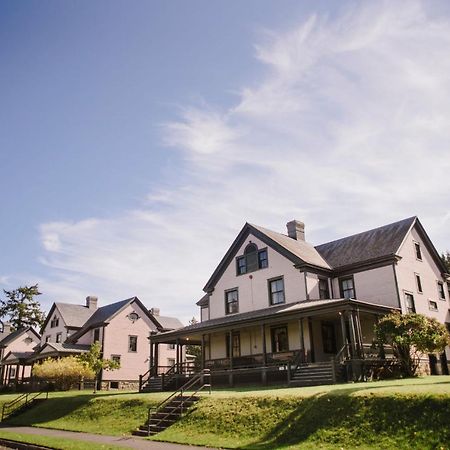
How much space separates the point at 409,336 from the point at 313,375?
4.97m

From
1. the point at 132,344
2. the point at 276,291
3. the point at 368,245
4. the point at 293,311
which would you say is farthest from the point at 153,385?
the point at 132,344

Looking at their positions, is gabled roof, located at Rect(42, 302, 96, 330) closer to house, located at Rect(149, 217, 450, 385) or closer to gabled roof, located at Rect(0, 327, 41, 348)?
gabled roof, located at Rect(0, 327, 41, 348)

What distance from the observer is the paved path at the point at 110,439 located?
580 inches

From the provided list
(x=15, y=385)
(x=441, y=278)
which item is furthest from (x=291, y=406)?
(x=15, y=385)

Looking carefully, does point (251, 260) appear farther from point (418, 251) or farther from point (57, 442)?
point (57, 442)

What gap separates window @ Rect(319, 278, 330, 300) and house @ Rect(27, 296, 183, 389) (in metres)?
21.7

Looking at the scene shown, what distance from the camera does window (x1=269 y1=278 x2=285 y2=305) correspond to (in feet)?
102

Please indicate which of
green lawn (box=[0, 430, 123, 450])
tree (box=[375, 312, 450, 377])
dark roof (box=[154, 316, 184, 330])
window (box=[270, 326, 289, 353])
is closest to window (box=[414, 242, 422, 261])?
tree (box=[375, 312, 450, 377])

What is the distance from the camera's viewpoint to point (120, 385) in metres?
45.5

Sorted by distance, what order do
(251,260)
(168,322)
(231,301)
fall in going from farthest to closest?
1. (168,322)
2. (231,301)
3. (251,260)

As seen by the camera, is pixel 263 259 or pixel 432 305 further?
pixel 263 259

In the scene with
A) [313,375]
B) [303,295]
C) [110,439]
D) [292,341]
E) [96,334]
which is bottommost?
[110,439]

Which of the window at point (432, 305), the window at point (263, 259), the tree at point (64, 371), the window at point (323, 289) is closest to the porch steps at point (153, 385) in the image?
the tree at point (64, 371)

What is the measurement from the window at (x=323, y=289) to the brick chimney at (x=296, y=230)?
215 inches
